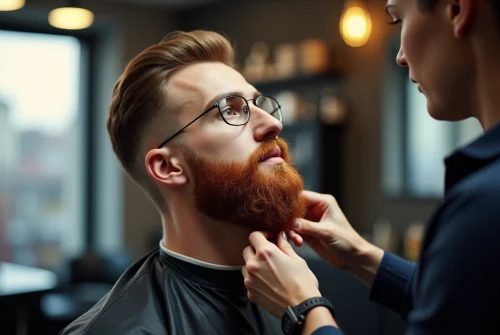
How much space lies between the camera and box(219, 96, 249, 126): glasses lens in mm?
1777

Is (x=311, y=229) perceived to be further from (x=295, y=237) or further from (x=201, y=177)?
(x=201, y=177)

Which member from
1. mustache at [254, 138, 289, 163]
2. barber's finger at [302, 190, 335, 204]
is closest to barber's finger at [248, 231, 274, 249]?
mustache at [254, 138, 289, 163]

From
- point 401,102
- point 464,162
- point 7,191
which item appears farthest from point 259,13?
point 464,162

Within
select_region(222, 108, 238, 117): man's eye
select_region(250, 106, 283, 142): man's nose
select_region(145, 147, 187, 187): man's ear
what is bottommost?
select_region(145, 147, 187, 187): man's ear

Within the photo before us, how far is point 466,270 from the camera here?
3.19ft

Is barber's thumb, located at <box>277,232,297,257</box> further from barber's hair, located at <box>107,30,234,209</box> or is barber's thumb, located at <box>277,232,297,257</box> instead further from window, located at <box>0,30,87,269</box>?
window, located at <box>0,30,87,269</box>

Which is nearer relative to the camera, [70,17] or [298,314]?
[298,314]

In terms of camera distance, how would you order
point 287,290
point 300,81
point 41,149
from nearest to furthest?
point 287,290, point 300,81, point 41,149

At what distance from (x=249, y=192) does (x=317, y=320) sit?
51cm

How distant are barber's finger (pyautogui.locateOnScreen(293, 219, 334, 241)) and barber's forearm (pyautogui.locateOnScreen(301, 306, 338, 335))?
0.50m

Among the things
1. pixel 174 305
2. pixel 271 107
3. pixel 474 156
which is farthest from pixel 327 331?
pixel 271 107

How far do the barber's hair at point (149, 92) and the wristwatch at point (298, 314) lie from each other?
69 centimetres

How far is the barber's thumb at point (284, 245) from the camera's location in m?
1.53

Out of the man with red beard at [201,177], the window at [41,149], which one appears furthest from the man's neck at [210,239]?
the window at [41,149]
